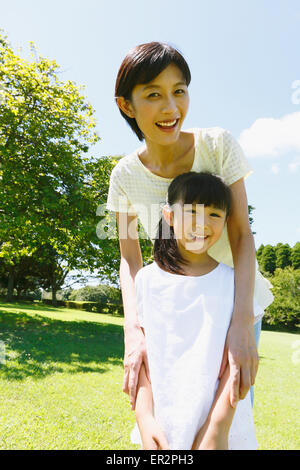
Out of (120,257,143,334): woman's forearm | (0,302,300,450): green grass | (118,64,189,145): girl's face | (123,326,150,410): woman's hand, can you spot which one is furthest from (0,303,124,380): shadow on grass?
(118,64,189,145): girl's face

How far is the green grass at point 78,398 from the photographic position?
4215 millimetres

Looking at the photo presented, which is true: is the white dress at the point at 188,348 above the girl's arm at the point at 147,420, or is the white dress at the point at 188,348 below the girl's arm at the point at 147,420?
above

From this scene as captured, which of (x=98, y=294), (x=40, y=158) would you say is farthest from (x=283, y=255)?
(x=40, y=158)

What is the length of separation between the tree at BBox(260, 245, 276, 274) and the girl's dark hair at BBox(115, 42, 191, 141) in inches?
1883

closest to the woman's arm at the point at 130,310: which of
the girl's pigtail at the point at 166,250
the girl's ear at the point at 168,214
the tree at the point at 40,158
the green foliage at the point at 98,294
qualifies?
the girl's pigtail at the point at 166,250

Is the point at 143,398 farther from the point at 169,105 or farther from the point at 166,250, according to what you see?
the point at 169,105

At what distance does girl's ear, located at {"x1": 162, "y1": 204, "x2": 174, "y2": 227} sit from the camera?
153 centimetres

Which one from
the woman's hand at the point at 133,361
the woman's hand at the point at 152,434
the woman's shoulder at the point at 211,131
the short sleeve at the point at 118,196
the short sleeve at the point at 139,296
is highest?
the woman's shoulder at the point at 211,131

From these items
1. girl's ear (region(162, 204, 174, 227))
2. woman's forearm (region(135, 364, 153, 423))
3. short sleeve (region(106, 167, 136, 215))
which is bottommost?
woman's forearm (region(135, 364, 153, 423))

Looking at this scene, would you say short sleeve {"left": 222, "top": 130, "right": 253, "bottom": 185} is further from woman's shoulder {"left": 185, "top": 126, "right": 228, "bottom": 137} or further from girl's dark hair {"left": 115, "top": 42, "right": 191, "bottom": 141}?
girl's dark hair {"left": 115, "top": 42, "right": 191, "bottom": 141}

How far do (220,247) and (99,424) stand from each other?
4004 millimetres

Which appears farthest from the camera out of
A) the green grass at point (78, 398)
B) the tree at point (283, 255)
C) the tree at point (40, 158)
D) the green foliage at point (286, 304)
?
the tree at point (283, 255)

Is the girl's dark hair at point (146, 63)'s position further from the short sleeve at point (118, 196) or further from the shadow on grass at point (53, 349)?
the shadow on grass at point (53, 349)
